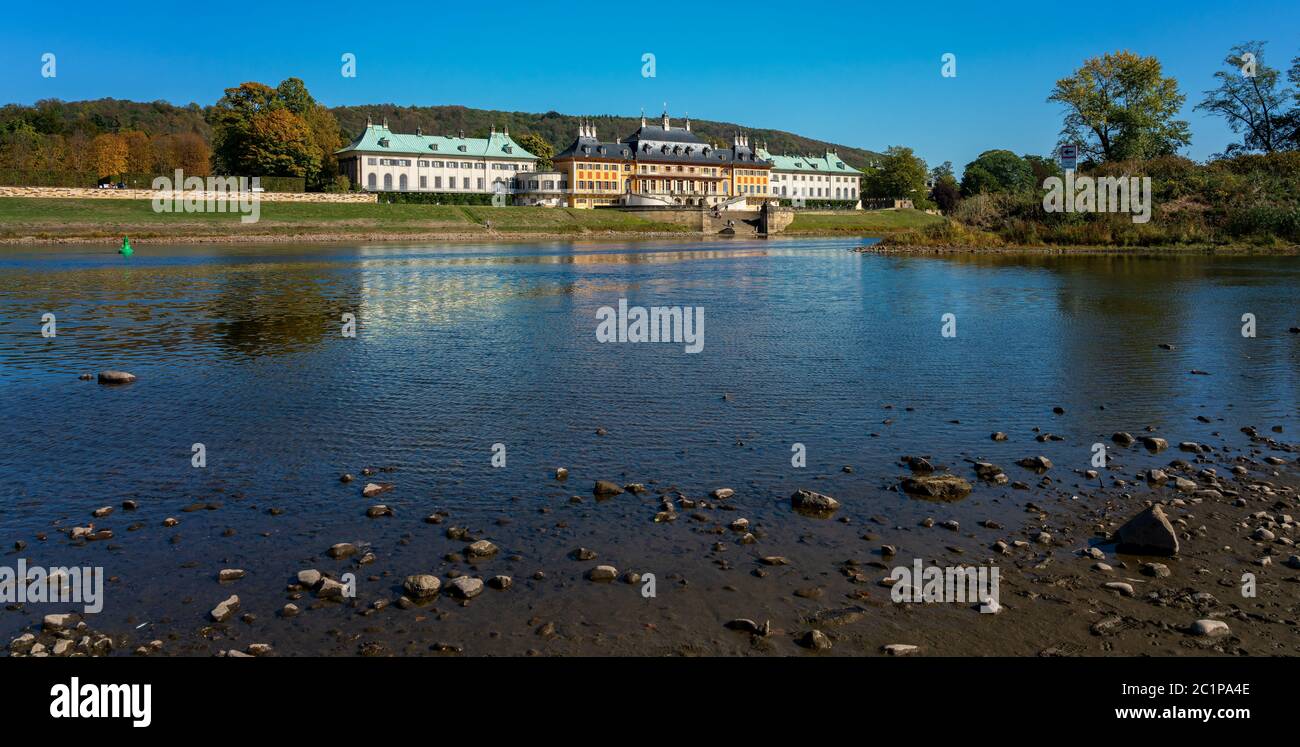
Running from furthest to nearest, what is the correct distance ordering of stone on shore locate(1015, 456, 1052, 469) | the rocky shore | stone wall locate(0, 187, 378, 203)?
stone wall locate(0, 187, 378, 203)
stone on shore locate(1015, 456, 1052, 469)
the rocky shore

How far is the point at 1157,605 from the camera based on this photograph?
9156 mm

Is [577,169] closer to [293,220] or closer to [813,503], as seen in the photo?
[293,220]

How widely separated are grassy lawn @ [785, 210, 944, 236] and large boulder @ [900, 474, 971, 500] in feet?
422

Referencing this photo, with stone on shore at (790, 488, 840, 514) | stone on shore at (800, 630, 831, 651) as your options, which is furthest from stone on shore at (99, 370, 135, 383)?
stone on shore at (800, 630, 831, 651)

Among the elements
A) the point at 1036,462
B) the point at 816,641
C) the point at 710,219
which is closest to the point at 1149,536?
the point at 1036,462

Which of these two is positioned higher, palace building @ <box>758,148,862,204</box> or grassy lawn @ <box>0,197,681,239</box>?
palace building @ <box>758,148,862,204</box>

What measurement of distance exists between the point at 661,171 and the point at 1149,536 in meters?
166

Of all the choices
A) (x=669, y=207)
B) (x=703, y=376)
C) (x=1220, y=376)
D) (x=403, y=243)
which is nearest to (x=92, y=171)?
(x=403, y=243)

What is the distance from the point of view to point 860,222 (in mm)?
151500

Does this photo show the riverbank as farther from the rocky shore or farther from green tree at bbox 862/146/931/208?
the rocky shore

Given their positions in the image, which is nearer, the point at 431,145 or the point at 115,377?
the point at 115,377

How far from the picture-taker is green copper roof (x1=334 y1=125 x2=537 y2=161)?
148625 millimetres

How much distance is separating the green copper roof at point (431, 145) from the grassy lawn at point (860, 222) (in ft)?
161
